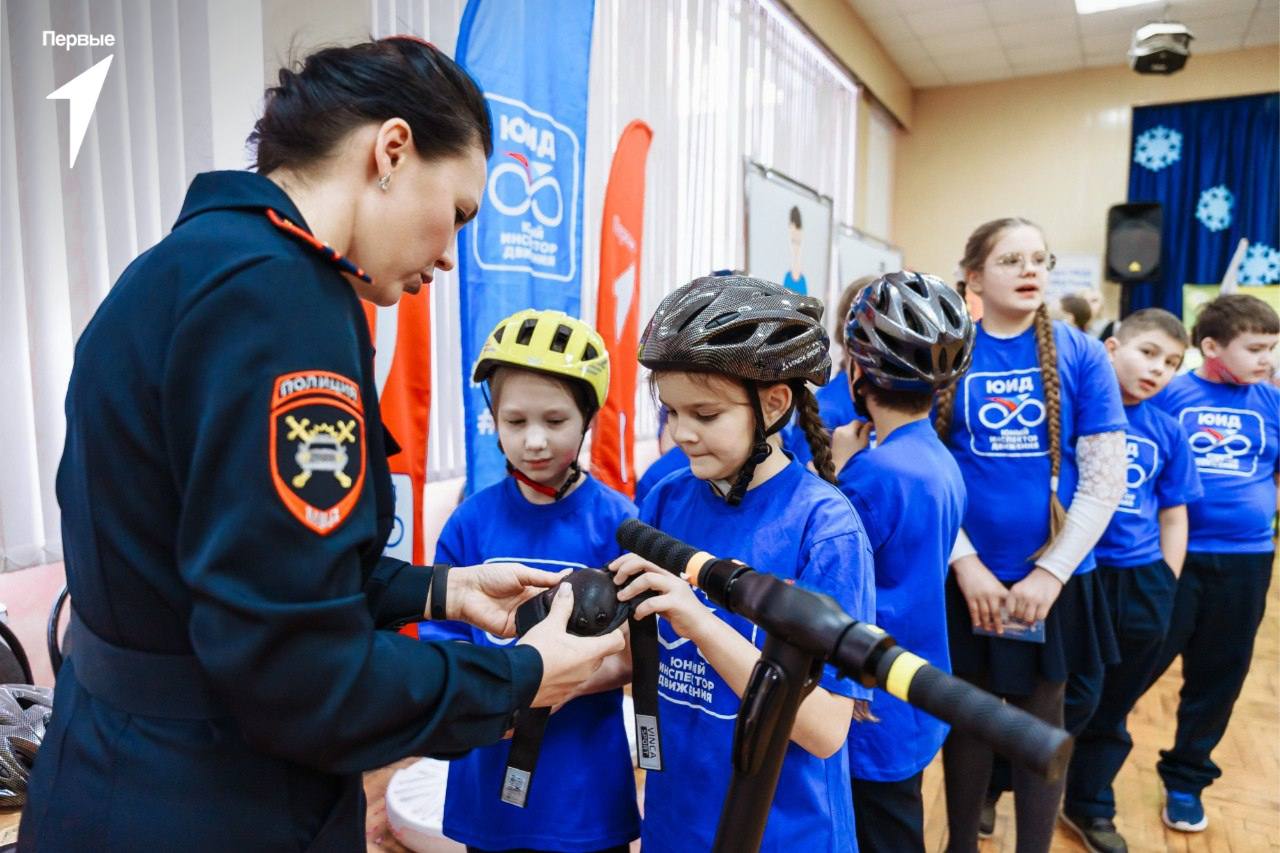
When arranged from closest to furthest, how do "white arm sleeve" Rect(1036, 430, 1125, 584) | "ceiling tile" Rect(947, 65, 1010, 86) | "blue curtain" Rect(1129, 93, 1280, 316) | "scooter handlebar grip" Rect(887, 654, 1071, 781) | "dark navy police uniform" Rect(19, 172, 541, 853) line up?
"scooter handlebar grip" Rect(887, 654, 1071, 781) → "dark navy police uniform" Rect(19, 172, 541, 853) → "white arm sleeve" Rect(1036, 430, 1125, 584) → "blue curtain" Rect(1129, 93, 1280, 316) → "ceiling tile" Rect(947, 65, 1010, 86)

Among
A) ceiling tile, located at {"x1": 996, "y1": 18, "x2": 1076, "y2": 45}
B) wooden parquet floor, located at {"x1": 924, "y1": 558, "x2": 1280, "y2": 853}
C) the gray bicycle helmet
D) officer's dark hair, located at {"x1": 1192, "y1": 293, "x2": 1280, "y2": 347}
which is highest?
ceiling tile, located at {"x1": 996, "y1": 18, "x2": 1076, "y2": 45}

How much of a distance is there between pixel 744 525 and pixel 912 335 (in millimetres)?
660

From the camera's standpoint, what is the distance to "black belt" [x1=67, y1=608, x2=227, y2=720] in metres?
0.75

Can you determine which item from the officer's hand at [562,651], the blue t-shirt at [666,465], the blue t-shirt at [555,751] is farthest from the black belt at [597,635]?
the blue t-shirt at [666,465]

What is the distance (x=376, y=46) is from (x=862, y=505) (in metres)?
1.15

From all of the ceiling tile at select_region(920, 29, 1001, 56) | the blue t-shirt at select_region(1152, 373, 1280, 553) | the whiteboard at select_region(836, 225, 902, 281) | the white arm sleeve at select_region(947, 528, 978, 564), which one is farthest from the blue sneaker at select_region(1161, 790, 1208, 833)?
the ceiling tile at select_region(920, 29, 1001, 56)

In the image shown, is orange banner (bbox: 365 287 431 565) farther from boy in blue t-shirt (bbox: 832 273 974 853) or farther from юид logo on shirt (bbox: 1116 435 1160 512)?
юид logo on shirt (bbox: 1116 435 1160 512)

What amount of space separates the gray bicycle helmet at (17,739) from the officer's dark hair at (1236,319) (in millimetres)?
3508

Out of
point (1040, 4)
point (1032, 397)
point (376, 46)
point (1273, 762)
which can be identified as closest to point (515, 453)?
point (376, 46)

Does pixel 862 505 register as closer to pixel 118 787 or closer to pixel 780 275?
pixel 118 787

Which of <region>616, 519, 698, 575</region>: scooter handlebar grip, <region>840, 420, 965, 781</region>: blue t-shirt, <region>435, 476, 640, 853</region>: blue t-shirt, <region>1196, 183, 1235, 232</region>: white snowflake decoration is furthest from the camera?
<region>1196, 183, 1235, 232</region>: white snowflake decoration

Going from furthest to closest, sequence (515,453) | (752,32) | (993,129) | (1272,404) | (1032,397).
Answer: (993,129) → (752,32) → (1272,404) → (1032,397) → (515,453)

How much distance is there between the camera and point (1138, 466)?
256 centimetres

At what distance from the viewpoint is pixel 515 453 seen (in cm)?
155
